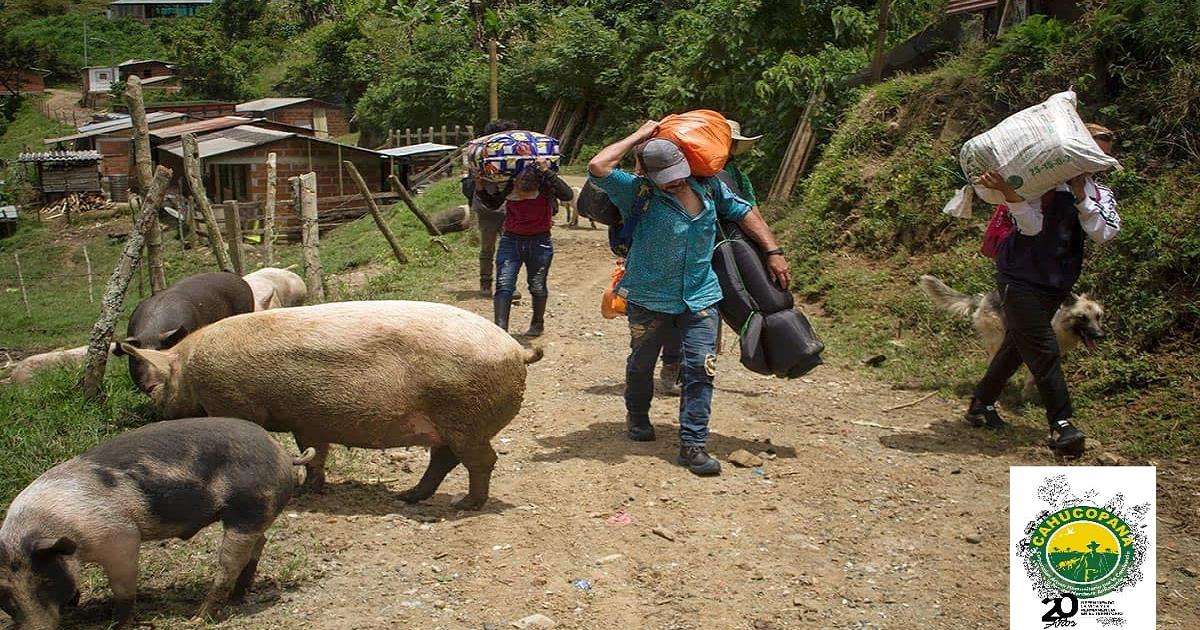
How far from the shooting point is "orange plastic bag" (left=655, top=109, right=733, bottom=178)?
5.44 meters

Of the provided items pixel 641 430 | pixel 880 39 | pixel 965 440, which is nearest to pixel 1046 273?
pixel 965 440

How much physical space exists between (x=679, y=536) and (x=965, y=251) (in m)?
5.57

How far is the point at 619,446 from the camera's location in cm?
610

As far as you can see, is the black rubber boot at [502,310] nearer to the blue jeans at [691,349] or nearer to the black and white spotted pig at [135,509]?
the blue jeans at [691,349]

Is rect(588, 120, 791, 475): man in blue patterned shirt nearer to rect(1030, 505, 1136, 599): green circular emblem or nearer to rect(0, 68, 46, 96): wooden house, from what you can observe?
rect(1030, 505, 1136, 599): green circular emblem

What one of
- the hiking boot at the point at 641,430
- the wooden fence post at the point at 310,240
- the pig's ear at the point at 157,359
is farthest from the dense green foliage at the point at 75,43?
the hiking boot at the point at 641,430

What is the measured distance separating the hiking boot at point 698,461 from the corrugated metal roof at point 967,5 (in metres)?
9.75

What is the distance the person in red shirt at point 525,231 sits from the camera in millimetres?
8273

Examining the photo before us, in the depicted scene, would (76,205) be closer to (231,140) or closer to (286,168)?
(231,140)

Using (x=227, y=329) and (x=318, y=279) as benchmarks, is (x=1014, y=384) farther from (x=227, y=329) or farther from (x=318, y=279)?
(x=318, y=279)

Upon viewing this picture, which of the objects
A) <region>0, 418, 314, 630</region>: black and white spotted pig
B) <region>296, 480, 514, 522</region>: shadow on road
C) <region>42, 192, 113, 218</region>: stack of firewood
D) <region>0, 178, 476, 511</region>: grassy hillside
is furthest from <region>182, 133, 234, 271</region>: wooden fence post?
<region>42, 192, 113, 218</region>: stack of firewood

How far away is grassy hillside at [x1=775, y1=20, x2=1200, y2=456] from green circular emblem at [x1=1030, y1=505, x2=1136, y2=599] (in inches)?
79.0

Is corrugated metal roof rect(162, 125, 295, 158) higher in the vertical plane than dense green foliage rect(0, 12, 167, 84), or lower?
lower

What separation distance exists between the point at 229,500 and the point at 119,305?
10.2 ft
